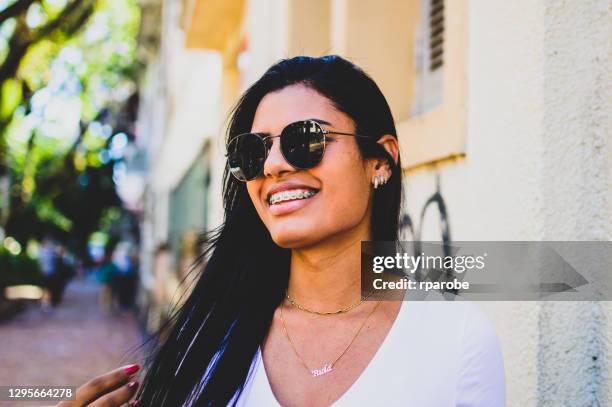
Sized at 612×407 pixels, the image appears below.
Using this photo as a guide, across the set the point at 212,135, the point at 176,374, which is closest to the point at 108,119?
the point at 212,135

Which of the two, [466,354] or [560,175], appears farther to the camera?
[560,175]

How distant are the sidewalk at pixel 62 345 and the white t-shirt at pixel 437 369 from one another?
446 cm

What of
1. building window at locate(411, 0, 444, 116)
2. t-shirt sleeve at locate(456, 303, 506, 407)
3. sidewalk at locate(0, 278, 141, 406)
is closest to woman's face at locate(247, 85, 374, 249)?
t-shirt sleeve at locate(456, 303, 506, 407)

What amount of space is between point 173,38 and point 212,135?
27.6 ft

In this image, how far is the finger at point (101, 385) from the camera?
68.1 inches

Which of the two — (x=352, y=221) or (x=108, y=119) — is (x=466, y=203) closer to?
(x=352, y=221)

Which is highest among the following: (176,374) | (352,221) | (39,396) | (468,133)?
(468,133)

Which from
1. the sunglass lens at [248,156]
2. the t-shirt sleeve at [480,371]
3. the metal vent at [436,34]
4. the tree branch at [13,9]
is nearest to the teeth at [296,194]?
the sunglass lens at [248,156]

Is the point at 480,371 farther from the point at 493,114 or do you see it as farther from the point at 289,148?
the point at 493,114

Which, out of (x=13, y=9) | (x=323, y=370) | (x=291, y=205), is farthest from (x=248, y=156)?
(x=13, y=9)

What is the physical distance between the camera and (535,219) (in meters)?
2.06

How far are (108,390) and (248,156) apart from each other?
0.77 metres

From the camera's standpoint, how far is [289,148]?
6.25 feet

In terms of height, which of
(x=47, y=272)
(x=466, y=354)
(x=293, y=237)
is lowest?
(x=47, y=272)
